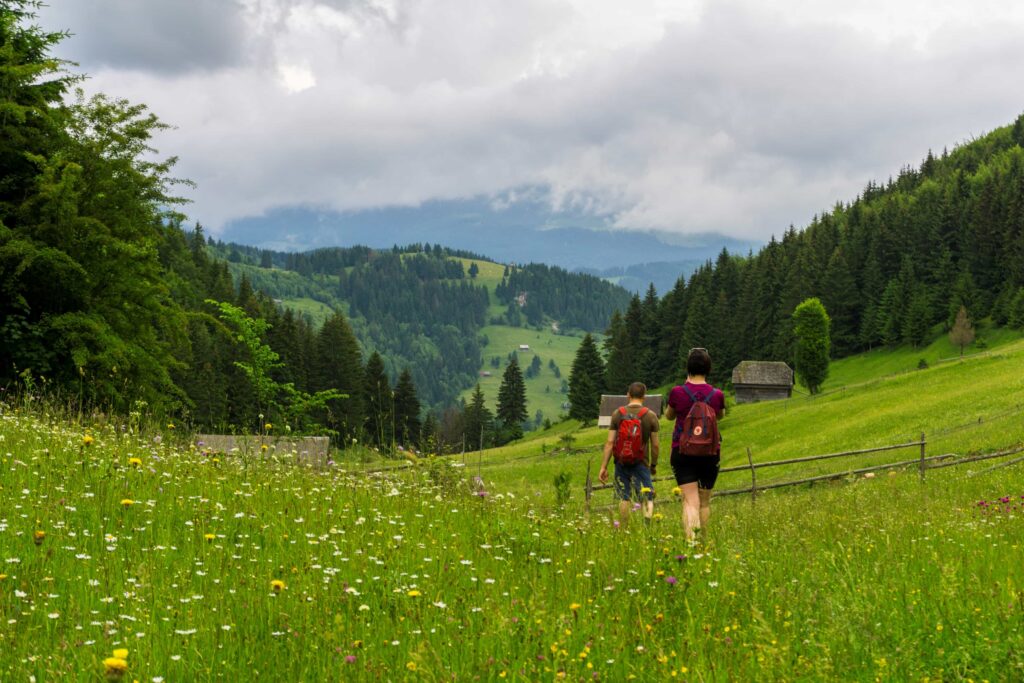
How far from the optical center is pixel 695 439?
33.1 feet

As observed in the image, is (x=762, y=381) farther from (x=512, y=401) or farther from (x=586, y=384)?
(x=512, y=401)

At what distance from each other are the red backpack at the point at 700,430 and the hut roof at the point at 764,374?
94173mm

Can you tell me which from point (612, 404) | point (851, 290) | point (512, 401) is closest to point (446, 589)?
point (612, 404)

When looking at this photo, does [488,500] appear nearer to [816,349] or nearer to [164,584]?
[164,584]

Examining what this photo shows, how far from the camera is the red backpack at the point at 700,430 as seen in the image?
394 inches

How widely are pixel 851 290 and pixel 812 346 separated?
35540 mm

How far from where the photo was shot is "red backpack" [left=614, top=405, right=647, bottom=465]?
1189 centimetres

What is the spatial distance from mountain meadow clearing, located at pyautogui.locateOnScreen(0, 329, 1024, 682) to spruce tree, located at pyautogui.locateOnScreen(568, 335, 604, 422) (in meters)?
100

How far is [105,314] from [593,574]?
23.4 meters

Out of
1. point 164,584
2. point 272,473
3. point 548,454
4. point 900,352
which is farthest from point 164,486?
point 900,352

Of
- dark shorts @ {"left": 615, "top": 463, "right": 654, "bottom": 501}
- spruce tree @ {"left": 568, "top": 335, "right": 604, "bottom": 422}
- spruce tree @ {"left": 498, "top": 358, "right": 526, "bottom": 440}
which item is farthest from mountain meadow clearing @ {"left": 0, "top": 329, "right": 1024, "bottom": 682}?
spruce tree @ {"left": 498, "top": 358, "right": 526, "bottom": 440}

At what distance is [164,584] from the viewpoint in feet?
17.8

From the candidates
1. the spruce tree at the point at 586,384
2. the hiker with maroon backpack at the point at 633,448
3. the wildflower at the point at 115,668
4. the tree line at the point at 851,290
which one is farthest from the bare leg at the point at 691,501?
the tree line at the point at 851,290

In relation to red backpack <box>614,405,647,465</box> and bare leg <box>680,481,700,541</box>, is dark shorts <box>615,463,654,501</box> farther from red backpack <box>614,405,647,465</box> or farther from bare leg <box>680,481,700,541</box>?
bare leg <box>680,481,700,541</box>
